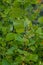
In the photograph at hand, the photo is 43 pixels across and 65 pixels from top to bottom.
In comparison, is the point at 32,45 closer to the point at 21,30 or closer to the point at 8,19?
the point at 21,30

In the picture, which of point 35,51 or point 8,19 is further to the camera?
point 8,19

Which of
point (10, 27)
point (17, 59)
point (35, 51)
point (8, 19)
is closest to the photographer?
point (17, 59)

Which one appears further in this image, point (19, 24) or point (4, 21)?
point (4, 21)

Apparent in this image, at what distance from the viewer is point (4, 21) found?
2.14m

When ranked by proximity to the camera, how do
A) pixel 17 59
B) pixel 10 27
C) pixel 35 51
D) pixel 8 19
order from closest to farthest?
pixel 17 59 < pixel 35 51 < pixel 10 27 < pixel 8 19

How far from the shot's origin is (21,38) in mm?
1646

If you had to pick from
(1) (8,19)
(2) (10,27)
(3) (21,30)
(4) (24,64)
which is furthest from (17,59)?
(1) (8,19)

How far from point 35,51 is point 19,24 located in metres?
0.26

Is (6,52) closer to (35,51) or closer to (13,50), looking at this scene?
(13,50)

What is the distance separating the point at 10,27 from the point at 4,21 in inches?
9.0

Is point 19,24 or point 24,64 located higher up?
point 19,24

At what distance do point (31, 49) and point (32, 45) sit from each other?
3 centimetres

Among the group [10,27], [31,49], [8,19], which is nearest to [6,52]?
[31,49]

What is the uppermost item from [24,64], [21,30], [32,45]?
[21,30]
